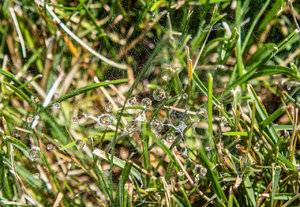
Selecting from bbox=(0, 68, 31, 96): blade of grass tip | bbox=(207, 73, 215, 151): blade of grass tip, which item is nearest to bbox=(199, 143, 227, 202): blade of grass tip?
bbox=(207, 73, 215, 151): blade of grass tip

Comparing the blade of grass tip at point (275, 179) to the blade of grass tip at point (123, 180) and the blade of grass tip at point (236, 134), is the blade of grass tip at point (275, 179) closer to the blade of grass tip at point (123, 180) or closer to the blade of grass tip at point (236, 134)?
the blade of grass tip at point (236, 134)

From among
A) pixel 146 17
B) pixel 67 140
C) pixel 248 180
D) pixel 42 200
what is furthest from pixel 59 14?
pixel 248 180

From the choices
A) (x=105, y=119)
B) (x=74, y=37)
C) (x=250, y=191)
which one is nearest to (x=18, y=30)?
(x=74, y=37)

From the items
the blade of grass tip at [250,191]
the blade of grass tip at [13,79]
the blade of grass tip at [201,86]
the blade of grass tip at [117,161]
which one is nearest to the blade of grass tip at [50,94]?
the blade of grass tip at [13,79]

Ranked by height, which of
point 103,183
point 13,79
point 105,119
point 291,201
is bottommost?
point 291,201

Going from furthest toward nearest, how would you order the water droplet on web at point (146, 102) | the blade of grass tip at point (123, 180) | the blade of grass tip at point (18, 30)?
the blade of grass tip at point (18, 30) < the water droplet on web at point (146, 102) < the blade of grass tip at point (123, 180)

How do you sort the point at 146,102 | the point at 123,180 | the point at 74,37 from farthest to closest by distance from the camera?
the point at 74,37
the point at 146,102
the point at 123,180

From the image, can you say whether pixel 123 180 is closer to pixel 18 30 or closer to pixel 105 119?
pixel 105 119
